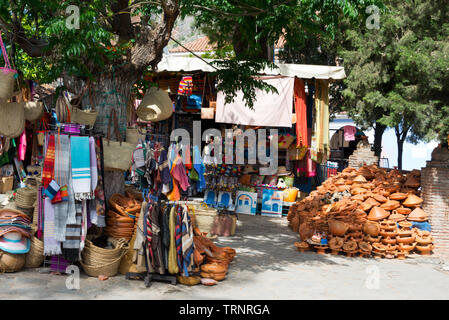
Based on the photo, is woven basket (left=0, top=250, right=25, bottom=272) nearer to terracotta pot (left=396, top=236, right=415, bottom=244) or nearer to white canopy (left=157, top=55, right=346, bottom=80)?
terracotta pot (left=396, top=236, right=415, bottom=244)

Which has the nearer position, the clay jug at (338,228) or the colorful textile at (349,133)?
the clay jug at (338,228)

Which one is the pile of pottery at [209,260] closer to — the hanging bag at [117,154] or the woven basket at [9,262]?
the hanging bag at [117,154]

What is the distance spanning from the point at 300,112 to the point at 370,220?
439cm

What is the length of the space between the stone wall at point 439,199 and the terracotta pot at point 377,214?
883mm

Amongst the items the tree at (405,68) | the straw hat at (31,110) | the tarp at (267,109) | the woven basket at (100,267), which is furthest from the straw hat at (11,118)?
the tree at (405,68)

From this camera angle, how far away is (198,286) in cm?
546

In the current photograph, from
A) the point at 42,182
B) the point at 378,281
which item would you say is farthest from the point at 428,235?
the point at 42,182

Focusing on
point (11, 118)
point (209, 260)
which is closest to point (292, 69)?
point (209, 260)

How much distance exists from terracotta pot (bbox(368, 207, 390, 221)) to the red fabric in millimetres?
3854

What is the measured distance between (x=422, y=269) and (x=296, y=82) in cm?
626

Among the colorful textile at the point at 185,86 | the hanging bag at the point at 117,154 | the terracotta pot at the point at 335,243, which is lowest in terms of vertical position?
the terracotta pot at the point at 335,243

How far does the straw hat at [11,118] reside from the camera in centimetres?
626

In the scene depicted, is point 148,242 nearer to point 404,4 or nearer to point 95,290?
point 95,290

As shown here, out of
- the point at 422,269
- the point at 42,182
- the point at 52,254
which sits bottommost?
the point at 422,269
